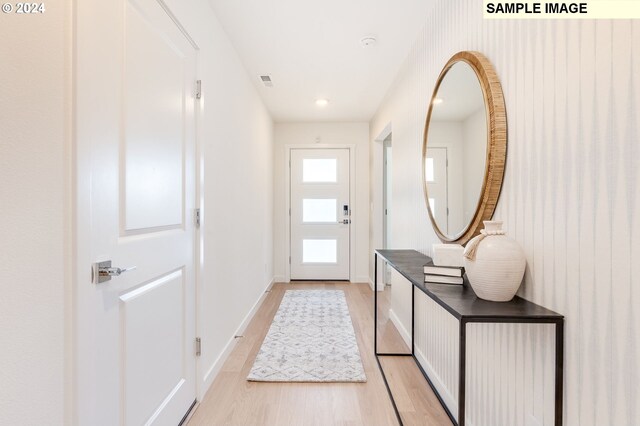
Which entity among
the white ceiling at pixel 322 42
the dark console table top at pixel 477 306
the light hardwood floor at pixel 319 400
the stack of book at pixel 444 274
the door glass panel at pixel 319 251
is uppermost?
the white ceiling at pixel 322 42

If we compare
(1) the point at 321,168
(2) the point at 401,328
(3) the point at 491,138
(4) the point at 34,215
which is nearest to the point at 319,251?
(1) the point at 321,168

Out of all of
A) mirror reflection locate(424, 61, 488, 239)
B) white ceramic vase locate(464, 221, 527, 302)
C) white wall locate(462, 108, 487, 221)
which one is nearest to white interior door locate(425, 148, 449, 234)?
mirror reflection locate(424, 61, 488, 239)

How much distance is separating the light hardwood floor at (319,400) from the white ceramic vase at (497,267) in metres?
1.00

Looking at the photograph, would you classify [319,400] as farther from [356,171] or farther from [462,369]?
[356,171]

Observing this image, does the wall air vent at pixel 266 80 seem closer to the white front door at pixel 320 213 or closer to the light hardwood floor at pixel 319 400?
the white front door at pixel 320 213

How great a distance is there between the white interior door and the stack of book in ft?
1.49

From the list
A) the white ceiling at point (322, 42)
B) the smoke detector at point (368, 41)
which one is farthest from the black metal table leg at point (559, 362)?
the smoke detector at point (368, 41)

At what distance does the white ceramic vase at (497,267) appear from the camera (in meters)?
1.10

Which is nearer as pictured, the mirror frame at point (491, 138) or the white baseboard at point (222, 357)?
the mirror frame at point (491, 138)

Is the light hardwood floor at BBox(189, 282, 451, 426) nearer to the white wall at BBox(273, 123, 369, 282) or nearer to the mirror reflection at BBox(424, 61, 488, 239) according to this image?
the mirror reflection at BBox(424, 61, 488, 239)

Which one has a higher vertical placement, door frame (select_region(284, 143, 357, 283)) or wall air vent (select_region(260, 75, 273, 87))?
wall air vent (select_region(260, 75, 273, 87))

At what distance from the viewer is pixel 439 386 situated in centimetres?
195

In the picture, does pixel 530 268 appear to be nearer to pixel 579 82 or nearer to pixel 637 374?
pixel 637 374

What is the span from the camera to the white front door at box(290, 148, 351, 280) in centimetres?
489
